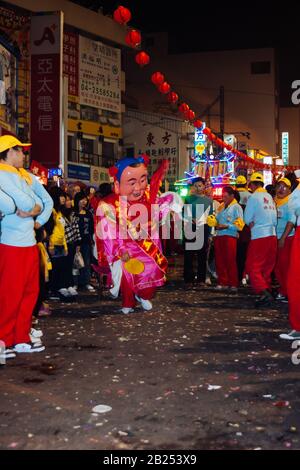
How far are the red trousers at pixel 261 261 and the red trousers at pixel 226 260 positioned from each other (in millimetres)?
2005

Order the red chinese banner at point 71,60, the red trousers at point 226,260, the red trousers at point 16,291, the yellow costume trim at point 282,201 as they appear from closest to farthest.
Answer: the red trousers at point 16,291 → the yellow costume trim at point 282,201 → the red trousers at point 226,260 → the red chinese banner at point 71,60

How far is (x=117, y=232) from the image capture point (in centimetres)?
880

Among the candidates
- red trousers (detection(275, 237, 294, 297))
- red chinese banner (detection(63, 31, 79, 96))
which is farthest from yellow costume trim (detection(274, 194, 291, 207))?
red chinese banner (detection(63, 31, 79, 96))

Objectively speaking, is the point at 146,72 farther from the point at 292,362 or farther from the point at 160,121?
the point at 292,362

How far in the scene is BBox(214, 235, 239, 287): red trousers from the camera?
11.5 m

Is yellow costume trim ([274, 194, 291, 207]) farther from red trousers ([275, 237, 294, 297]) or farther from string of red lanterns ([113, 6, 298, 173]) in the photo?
string of red lanterns ([113, 6, 298, 173])

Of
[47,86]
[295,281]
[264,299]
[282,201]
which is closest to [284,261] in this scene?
[264,299]

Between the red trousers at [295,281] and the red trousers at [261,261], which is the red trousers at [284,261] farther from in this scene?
the red trousers at [295,281]

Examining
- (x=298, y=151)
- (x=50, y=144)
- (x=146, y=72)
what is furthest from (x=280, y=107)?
(x=50, y=144)

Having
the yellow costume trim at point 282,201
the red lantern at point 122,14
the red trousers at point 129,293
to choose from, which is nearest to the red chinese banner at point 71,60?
the red lantern at point 122,14

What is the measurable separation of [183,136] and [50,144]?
1146 cm

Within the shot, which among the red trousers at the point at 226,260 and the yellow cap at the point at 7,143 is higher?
the yellow cap at the point at 7,143

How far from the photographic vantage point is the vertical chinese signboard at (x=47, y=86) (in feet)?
68.2

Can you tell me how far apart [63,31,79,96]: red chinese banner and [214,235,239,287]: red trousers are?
18.2 metres
